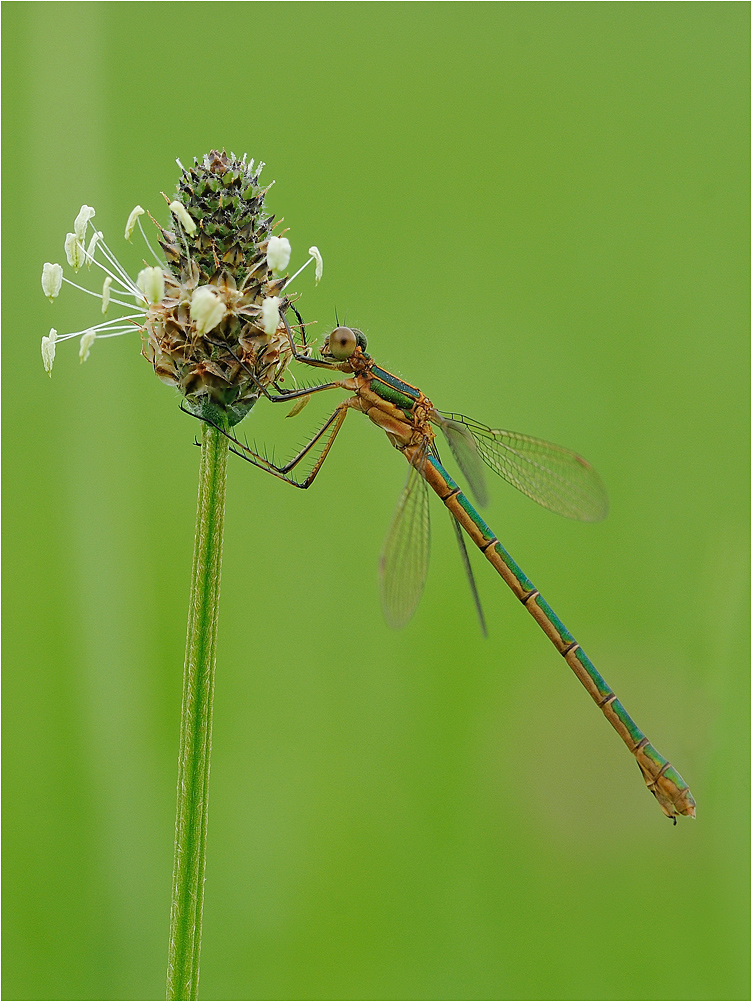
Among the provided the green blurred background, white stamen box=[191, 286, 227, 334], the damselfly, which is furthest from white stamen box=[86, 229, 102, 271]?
the green blurred background

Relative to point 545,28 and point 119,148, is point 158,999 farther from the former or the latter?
point 545,28

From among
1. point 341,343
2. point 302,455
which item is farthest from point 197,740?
point 341,343

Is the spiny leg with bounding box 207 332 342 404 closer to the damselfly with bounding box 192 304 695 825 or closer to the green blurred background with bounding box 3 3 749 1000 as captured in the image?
the damselfly with bounding box 192 304 695 825

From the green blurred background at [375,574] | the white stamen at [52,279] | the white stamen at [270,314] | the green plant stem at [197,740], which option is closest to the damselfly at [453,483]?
the green blurred background at [375,574]

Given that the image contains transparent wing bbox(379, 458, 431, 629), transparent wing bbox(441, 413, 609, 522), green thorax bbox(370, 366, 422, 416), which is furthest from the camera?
transparent wing bbox(441, 413, 609, 522)

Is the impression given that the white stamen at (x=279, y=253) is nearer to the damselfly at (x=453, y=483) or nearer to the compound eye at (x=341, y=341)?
the damselfly at (x=453, y=483)
